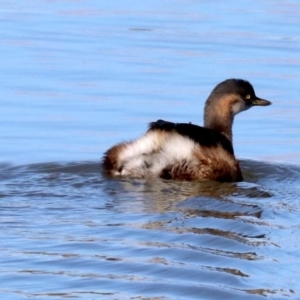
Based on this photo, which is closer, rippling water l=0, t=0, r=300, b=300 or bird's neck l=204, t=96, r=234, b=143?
rippling water l=0, t=0, r=300, b=300

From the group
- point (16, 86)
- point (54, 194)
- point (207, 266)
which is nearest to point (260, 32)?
point (16, 86)

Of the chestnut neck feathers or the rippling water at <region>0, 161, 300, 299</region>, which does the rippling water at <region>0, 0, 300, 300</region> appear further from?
the chestnut neck feathers

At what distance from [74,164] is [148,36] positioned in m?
6.22

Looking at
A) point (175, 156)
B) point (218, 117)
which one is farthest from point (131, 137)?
point (175, 156)

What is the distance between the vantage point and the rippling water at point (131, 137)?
5863 millimetres

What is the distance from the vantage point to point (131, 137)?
992cm

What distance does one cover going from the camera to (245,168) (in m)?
9.09

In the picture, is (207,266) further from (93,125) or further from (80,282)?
(93,125)

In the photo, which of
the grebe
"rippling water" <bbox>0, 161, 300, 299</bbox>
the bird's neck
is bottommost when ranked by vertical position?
"rippling water" <bbox>0, 161, 300, 299</bbox>

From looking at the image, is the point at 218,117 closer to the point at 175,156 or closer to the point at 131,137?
the point at 131,137

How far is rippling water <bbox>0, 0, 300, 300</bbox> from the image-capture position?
19.2ft

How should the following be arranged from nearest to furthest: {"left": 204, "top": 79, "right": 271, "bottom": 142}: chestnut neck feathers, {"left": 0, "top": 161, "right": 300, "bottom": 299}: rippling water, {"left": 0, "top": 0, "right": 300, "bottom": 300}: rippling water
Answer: {"left": 0, "top": 161, "right": 300, "bottom": 299}: rippling water
{"left": 0, "top": 0, "right": 300, "bottom": 300}: rippling water
{"left": 204, "top": 79, "right": 271, "bottom": 142}: chestnut neck feathers

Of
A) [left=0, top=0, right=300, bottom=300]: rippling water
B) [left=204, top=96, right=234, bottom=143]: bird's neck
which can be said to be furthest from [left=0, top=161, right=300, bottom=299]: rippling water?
[left=204, top=96, right=234, bottom=143]: bird's neck

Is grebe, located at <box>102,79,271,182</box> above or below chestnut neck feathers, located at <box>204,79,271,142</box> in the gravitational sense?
below
